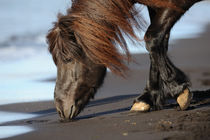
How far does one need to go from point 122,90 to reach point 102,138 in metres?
3.49

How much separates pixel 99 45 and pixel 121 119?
29.6 inches

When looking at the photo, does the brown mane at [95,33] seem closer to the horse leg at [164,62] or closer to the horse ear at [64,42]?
the horse ear at [64,42]

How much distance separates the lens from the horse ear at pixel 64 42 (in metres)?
4.55

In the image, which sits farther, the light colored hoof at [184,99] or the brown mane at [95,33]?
the light colored hoof at [184,99]

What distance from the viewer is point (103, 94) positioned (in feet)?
22.9

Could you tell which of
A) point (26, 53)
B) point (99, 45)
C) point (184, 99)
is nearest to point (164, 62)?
point (184, 99)

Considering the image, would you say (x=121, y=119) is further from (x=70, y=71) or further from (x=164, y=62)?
(x=164, y=62)

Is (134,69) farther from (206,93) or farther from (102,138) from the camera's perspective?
(102,138)

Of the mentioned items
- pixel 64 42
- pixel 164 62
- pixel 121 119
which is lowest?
pixel 121 119

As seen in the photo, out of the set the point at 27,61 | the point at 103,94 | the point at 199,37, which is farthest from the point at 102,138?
the point at 199,37

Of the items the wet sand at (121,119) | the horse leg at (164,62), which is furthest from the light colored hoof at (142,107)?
the wet sand at (121,119)

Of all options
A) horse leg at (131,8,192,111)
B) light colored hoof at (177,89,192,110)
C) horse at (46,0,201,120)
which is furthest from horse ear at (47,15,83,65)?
light colored hoof at (177,89,192,110)

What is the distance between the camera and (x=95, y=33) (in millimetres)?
4555

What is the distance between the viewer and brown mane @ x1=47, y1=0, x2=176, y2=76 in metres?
4.55
